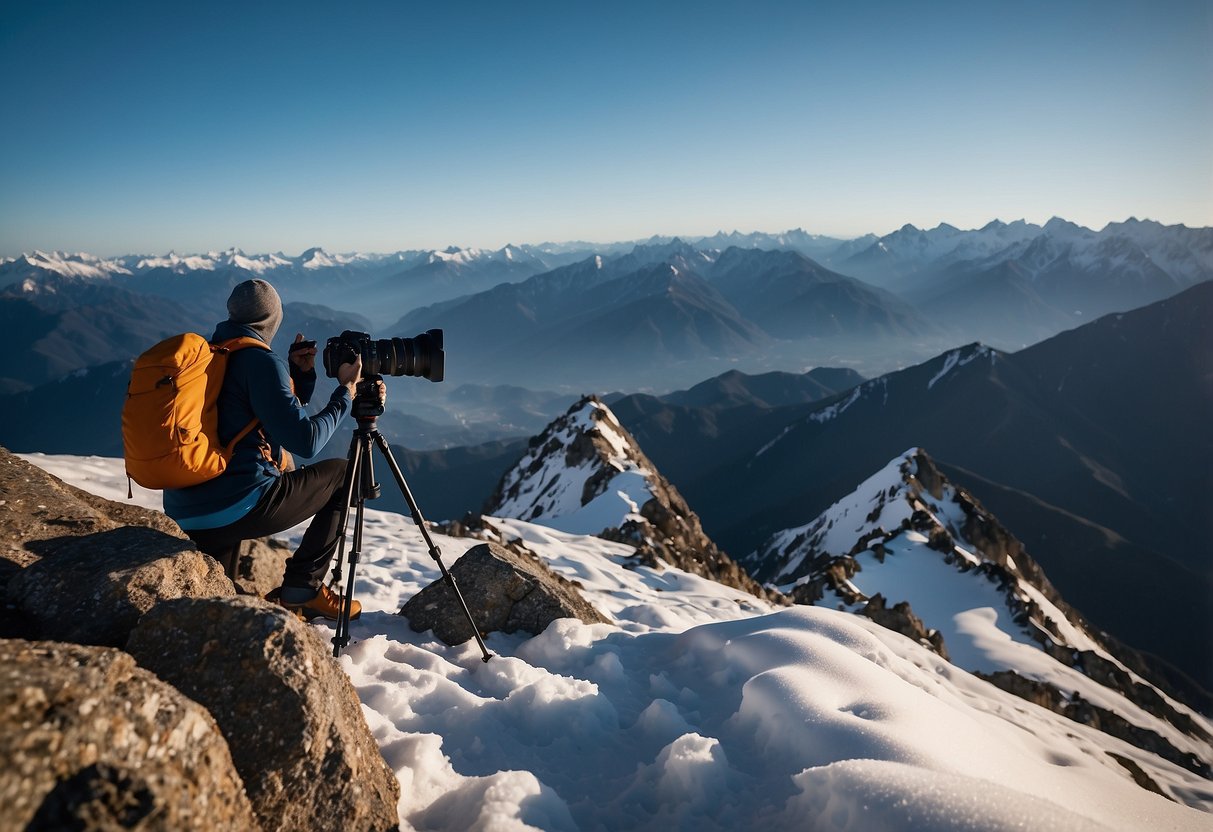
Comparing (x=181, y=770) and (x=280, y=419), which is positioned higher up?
(x=280, y=419)

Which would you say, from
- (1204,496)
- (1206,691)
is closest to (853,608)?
(1206,691)

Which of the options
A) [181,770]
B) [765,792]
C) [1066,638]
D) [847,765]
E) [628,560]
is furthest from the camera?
[1066,638]

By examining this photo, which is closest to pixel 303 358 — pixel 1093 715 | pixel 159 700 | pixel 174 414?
pixel 174 414

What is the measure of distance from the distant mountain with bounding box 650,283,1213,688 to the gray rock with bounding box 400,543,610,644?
117m

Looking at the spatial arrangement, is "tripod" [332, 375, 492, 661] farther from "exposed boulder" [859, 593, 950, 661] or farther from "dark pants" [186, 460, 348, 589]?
"exposed boulder" [859, 593, 950, 661]

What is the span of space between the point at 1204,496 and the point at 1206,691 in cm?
11487

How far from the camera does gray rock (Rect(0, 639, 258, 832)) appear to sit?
1.90 metres

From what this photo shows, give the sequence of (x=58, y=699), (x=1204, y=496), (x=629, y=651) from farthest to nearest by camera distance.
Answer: (x=1204, y=496) < (x=629, y=651) < (x=58, y=699)

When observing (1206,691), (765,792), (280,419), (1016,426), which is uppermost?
(280,419)

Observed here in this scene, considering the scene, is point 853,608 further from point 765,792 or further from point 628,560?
point 765,792

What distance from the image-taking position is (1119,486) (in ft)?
511

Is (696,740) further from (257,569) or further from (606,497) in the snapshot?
(606,497)

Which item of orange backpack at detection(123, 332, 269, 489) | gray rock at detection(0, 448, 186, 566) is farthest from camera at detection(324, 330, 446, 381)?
gray rock at detection(0, 448, 186, 566)

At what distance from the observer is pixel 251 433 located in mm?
4883
